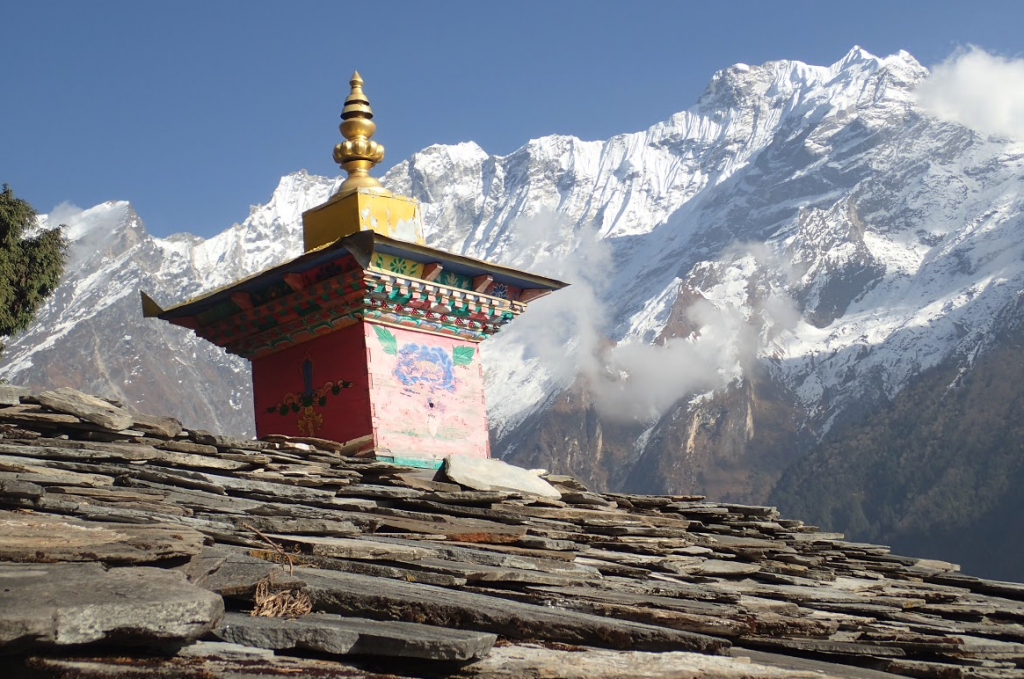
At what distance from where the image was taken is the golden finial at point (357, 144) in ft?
35.3

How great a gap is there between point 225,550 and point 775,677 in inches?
65.2

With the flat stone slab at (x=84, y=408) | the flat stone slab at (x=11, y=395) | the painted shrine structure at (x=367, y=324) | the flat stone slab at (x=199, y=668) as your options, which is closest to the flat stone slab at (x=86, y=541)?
the flat stone slab at (x=199, y=668)

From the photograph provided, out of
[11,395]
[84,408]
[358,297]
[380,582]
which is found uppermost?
[358,297]

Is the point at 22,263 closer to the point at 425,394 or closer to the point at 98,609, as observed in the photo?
the point at 425,394

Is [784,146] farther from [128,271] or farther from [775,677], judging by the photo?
[775,677]

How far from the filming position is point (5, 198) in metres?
14.9

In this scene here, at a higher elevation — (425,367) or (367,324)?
(367,324)

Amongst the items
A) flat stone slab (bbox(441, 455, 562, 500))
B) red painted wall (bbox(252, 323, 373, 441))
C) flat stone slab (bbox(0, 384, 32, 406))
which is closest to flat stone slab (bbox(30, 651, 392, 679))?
flat stone slab (bbox(0, 384, 32, 406))

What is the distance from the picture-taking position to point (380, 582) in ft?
12.2

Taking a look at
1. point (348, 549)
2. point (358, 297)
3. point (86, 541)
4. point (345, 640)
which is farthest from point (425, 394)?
point (345, 640)

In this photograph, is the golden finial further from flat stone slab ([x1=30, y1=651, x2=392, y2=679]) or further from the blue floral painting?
flat stone slab ([x1=30, y1=651, x2=392, y2=679])

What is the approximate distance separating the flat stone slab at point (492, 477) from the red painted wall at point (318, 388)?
1.83 m

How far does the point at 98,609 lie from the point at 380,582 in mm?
1296

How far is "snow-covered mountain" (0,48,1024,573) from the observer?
10450cm
